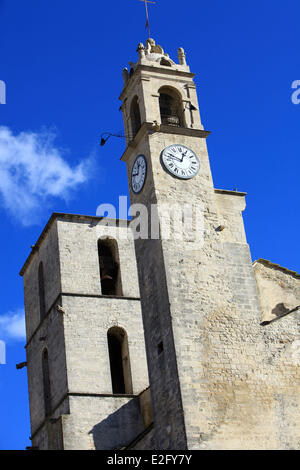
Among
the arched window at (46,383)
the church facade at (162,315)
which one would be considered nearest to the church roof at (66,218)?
the church facade at (162,315)

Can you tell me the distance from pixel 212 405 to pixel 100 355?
9291 millimetres

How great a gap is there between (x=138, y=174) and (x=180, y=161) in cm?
136

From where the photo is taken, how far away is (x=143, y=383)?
34.1 meters

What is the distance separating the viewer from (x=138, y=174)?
95.1ft

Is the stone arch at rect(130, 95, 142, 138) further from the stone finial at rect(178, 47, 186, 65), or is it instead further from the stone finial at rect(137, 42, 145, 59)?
Result: the stone finial at rect(178, 47, 186, 65)

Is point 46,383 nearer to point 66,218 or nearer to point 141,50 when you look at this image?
point 66,218

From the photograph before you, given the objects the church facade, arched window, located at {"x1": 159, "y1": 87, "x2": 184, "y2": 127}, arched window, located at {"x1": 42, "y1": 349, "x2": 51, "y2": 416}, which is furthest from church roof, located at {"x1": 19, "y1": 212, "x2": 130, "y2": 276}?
arched window, located at {"x1": 159, "y1": 87, "x2": 184, "y2": 127}

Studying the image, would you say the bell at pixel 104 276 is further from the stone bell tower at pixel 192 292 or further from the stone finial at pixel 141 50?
the stone finial at pixel 141 50

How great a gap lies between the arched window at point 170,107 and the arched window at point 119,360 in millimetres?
8499

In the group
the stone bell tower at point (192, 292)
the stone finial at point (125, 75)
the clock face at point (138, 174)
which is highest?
the stone finial at point (125, 75)

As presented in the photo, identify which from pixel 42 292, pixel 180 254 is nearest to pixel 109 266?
pixel 42 292

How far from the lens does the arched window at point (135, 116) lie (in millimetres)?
30355

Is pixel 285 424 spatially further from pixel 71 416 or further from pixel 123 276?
pixel 123 276

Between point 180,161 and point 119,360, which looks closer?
point 180,161
